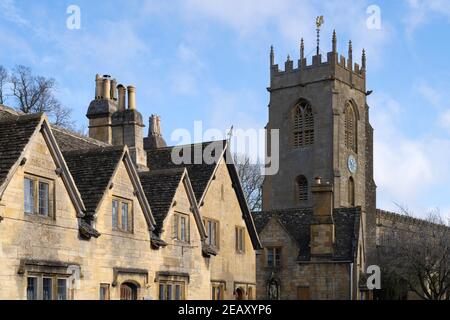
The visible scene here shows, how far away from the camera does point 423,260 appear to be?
50156mm

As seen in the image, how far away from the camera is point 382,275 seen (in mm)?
56750

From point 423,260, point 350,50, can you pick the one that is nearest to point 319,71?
point 350,50

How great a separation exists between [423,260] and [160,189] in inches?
1119

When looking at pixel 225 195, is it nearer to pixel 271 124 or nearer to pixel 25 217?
pixel 25 217

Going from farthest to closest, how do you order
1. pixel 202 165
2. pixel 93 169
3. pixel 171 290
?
pixel 202 165
pixel 171 290
pixel 93 169

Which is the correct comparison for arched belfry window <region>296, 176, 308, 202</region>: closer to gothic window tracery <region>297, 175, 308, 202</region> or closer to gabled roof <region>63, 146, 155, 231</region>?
gothic window tracery <region>297, 175, 308, 202</region>

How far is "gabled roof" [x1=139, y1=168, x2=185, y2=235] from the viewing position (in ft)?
83.5

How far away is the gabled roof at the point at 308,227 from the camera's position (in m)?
44.9

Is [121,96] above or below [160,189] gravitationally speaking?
above

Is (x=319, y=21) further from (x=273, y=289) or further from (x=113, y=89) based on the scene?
(x=113, y=89)

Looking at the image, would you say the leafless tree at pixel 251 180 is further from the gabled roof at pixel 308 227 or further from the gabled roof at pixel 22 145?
the gabled roof at pixel 22 145

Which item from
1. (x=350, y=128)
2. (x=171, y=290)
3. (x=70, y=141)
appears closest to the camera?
(x=171, y=290)
